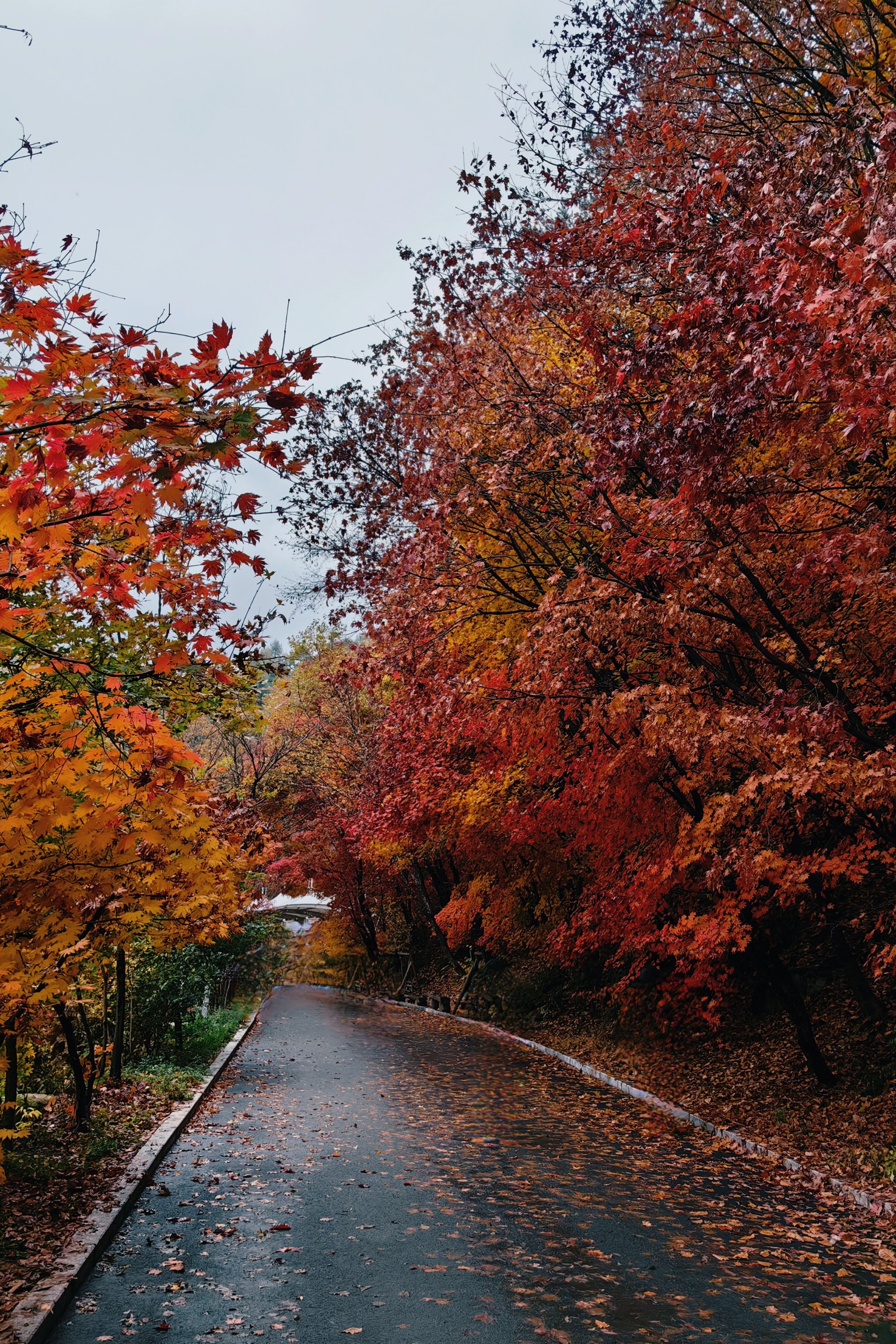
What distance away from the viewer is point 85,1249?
19.0 feet

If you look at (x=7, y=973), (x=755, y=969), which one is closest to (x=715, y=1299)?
(x=7, y=973)

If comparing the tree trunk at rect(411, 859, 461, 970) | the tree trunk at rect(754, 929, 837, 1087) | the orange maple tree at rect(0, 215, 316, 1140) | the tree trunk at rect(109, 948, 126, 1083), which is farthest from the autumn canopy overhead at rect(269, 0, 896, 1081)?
the tree trunk at rect(411, 859, 461, 970)

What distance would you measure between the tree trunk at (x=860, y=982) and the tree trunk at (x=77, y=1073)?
8410mm

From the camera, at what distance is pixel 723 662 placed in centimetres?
1038

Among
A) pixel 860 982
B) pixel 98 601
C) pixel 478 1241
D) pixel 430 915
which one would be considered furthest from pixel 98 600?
pixel 430 915

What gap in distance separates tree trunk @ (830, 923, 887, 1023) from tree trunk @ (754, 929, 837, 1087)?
2.38 ft

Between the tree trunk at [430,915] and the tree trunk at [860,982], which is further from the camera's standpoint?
the tree trunk at [430,915]

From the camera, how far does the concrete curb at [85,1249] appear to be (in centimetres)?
469

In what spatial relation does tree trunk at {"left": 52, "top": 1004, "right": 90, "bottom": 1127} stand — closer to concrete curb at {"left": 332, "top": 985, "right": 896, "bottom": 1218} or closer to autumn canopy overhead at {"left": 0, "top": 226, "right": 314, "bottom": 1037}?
autumn canopy overhead at {"left": 0, "top": 226, "right": 314, "bottom": 1037}

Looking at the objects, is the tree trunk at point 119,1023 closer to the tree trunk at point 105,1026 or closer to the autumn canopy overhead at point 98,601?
the tree trunk at point 105,1026

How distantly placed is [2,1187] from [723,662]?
28.0 feet

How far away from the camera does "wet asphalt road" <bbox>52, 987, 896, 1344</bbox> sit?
4980mm

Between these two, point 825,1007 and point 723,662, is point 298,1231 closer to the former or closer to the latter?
point 723,662

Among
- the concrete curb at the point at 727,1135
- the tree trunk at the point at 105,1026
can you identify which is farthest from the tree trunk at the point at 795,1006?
the tree trunk at the point at 105,1026
